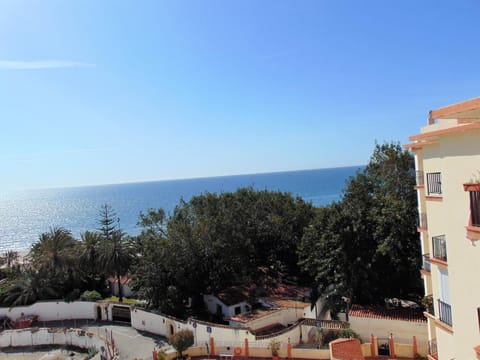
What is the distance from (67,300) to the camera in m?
28.9

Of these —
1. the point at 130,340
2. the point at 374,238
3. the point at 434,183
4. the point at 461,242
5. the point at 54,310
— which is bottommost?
the point at 130,340

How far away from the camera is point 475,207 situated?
741cm

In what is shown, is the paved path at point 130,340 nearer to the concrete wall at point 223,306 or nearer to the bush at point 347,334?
the concrete wall at point 223,306

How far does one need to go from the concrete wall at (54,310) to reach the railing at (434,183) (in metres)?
25.3

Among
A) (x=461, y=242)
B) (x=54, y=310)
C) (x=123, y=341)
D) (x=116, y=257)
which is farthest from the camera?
(x=116, y=257)

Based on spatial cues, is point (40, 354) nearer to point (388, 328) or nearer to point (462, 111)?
point (388, 328)

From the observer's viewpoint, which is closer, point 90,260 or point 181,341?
point 181,341

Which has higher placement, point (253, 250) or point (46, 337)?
point (253, 250)

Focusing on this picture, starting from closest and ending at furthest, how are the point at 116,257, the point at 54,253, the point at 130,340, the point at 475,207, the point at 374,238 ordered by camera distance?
the point at 475,207 → the point at 374,238 → the point at 130,340 → the point at 116,257 → the point at 54,253

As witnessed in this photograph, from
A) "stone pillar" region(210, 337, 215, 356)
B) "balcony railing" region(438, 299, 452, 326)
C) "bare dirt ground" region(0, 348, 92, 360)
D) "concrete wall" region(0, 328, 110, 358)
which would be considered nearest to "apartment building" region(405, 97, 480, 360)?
"balcony railing" region(438, 299, 452, 326)

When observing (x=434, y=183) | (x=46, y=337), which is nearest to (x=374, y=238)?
(x=434, y=183)

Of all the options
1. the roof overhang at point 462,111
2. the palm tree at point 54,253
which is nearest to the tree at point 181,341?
the roof overhang at point 462,111

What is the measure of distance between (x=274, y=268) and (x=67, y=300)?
1648cm

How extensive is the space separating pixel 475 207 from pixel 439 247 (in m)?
4.14
